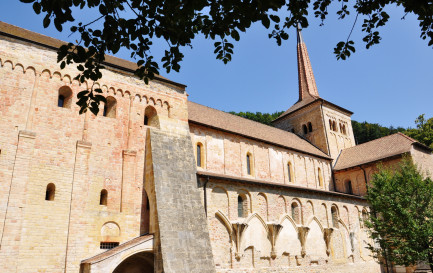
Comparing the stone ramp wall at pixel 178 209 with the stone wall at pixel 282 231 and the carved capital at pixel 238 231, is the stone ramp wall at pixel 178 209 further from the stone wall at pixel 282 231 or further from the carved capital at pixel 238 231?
the carved capital at pixel 238 231

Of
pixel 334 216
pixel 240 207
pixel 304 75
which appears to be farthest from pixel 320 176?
pixel 304 75

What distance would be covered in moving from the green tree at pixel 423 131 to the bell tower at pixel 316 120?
10.3 metres

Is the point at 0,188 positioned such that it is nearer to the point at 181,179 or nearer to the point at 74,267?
the point at 74,267

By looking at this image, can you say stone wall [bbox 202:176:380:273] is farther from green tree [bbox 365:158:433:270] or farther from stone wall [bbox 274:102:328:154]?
stone wall [bbox 274:102:328:154]

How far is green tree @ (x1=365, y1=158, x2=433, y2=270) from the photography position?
654 inches

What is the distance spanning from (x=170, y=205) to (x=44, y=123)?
6.40 m

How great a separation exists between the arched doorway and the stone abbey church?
4 cm

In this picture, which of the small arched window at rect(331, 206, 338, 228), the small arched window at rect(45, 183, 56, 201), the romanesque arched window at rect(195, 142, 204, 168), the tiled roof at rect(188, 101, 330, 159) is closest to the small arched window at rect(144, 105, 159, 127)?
the tiled roof at rect(188, 101, 330, 159)

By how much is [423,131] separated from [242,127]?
2726cm

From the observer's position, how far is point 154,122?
1722cm

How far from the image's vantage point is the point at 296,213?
20.4 meters

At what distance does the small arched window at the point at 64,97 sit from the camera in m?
14.9

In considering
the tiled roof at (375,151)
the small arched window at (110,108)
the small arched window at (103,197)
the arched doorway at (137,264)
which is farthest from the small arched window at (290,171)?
the small arched window at (103,197)

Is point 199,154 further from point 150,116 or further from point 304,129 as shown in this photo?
point 304,129
